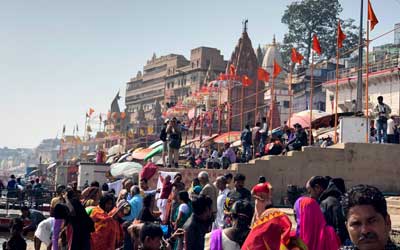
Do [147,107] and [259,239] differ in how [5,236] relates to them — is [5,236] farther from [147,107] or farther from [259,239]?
[147,107]

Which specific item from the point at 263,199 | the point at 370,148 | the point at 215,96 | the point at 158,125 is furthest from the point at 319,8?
the point at 263,199

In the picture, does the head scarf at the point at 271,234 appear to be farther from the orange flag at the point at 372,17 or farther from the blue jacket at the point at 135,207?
the orange flag at the point at 372,17

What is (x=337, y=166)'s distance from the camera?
46.1 ft

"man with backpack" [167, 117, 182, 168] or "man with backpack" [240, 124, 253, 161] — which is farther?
"man with backpack" [240, 124, 253, 161]

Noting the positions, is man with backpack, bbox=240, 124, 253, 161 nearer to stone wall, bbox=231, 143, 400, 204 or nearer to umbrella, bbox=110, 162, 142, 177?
stone wall, bbox=231, 143, 400, 204

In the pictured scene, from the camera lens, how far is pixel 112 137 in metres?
79.8

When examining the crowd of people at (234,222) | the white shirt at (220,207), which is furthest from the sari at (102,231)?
the white shirt at (220,207)

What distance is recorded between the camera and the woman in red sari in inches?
238

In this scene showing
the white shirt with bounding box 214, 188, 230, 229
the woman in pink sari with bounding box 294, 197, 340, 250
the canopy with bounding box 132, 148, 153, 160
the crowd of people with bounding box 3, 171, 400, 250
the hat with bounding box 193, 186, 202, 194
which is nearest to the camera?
the crowd of people with bounding box 3, 171, 400, 250

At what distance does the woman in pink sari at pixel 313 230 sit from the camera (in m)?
4.23

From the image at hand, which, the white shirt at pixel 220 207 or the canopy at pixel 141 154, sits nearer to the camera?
the white shirt at pixel 220 207

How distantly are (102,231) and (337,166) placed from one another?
917 cm

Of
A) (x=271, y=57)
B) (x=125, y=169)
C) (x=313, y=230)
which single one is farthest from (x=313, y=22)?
(x=313, y=230)

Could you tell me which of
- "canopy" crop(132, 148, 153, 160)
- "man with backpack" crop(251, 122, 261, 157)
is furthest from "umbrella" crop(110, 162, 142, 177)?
"canopy" crop(132, 148, 153, 160)
